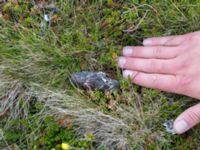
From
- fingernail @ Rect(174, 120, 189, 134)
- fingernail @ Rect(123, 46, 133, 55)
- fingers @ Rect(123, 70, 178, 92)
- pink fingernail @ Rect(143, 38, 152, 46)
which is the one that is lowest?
fingernail @ Rect(174, 120, 189, 134)

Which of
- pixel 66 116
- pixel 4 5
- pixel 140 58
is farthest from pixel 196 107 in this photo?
pixel 4 5

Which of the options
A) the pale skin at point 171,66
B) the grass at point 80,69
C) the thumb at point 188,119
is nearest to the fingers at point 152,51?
the pale skin at point 171,66

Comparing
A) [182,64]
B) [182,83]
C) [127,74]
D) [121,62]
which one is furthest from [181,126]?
[121,62]

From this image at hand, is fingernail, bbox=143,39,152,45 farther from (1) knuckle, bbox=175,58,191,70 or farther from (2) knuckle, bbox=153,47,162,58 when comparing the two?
(1) knuckle, bbox=175,58,191,70

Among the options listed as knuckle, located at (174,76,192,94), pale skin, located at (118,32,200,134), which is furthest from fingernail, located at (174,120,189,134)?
knuckle, located at (174,76,192,94)

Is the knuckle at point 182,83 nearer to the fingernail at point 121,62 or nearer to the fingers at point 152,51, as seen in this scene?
the fingers at point 152,51

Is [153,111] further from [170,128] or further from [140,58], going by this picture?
[140,58]

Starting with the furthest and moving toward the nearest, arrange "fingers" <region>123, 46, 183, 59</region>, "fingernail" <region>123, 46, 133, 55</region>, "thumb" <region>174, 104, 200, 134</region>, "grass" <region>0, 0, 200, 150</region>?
"fingernail" <region>123, 46, 133, 55</region> → "fingers" <region>123, 46, 183, 59</region> → "grass" <region>0, 0, 200, 150</region> → "thumb" <region>174, 104, 200, 134</region>
